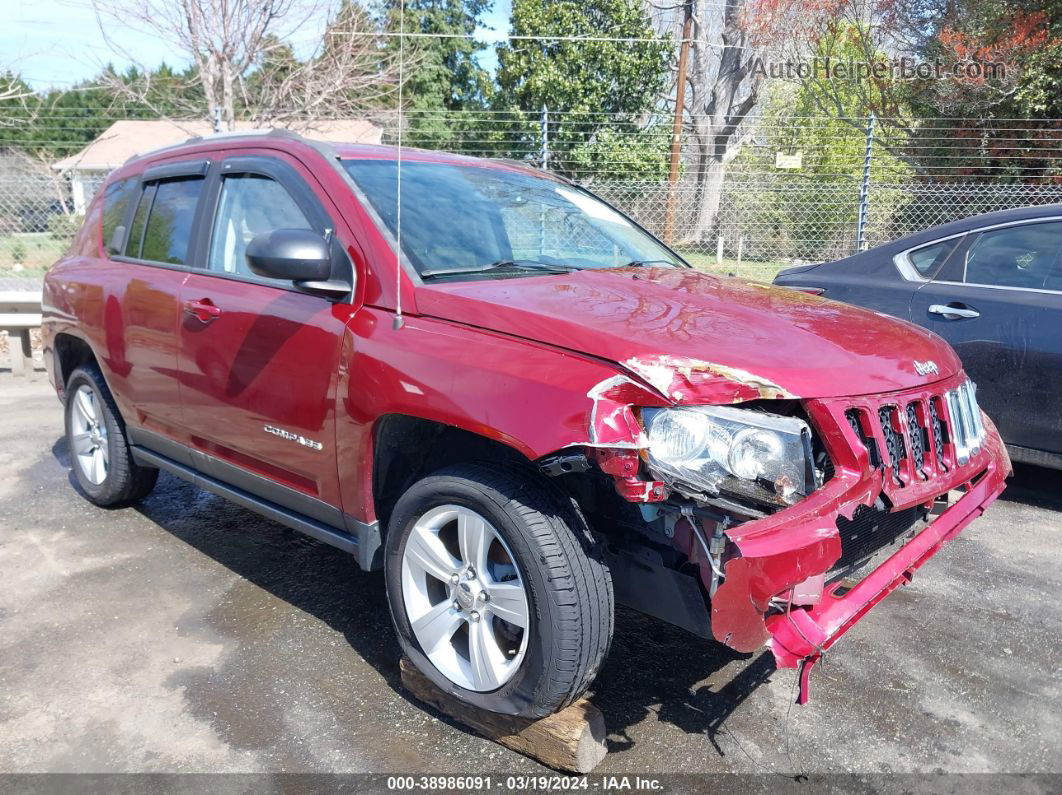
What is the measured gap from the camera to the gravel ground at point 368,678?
253 centimetres

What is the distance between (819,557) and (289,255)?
1.84m

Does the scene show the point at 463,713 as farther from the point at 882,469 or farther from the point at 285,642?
the point at 882,469

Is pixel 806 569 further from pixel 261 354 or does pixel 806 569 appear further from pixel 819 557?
pixel 261 354

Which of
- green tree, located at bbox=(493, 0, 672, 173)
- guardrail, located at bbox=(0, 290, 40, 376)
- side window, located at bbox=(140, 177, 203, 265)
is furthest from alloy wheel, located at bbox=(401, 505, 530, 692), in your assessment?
green tree, located at bbox=(493, 0, 672, 173)

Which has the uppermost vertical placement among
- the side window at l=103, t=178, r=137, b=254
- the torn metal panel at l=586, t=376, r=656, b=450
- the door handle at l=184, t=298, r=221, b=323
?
the side window at l=103, t=178, r=137, b=254

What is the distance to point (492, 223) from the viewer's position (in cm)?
327

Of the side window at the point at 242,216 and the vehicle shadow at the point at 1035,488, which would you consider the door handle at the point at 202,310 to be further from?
the vehicle shadow at the point at 1035,488

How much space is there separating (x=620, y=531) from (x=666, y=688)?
2.53 feet

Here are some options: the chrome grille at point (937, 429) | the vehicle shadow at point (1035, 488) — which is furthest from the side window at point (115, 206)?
the vehicle shadow at point (1035, 488)

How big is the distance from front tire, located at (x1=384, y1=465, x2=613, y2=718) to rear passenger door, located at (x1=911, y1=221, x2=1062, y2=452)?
307 cm

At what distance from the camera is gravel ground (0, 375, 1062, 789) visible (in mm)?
2529

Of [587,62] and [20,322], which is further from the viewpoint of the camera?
[587,62]

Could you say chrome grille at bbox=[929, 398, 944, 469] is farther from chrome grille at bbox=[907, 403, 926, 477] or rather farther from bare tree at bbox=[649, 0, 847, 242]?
bare tree at bbox=[649, 0, 847, 242]

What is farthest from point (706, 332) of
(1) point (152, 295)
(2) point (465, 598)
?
(1) point (152, 295)
